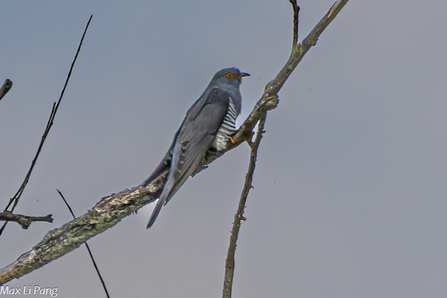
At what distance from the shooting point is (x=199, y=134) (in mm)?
3551

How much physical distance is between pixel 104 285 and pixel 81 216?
0.76 m

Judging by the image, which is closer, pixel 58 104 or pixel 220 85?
pixel 58 104

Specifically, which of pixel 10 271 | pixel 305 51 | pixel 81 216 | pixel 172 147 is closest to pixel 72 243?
pixel 81 216

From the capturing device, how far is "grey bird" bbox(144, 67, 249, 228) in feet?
10.3

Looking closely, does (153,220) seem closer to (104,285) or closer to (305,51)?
(104,285)

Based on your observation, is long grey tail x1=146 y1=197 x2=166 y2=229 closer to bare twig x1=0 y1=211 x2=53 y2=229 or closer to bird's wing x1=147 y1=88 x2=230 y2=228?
bird's wing x1=147 y1=88 x2=230 y2=228

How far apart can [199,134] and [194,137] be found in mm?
47

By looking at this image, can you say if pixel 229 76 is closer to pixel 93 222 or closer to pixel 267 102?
pixel 267 102

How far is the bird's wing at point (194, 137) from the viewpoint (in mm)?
3084

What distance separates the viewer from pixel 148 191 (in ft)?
10.0

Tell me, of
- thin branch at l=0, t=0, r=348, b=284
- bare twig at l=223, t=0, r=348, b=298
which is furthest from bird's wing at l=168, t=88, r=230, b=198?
bare twig at l=223, t=0, r=348, b=298

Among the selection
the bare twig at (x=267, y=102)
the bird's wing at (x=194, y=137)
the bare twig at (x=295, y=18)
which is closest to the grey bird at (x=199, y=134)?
the bird's wing at (x=194, y=137)

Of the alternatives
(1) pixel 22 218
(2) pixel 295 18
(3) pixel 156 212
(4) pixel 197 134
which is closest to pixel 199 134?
(4) pixel 197 134

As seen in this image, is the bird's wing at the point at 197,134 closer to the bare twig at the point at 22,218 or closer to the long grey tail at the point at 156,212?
the long grey tail at the point at 156,212
